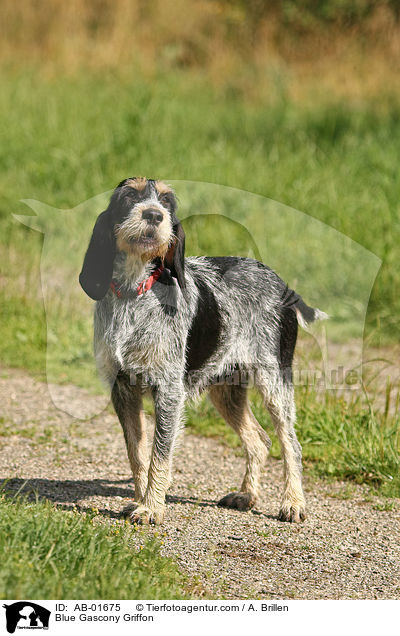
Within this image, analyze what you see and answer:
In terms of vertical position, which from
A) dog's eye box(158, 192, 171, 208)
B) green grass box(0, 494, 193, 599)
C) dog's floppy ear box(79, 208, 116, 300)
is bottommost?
green grass box(0, 494, 193, 599)

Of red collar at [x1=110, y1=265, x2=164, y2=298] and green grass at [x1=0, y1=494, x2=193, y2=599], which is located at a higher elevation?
red collar at [x1=110, y1=265, x2=164, y2=298]

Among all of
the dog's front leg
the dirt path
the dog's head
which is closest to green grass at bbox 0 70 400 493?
the dirt path

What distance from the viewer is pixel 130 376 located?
5.15 m

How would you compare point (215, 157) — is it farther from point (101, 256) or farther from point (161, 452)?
point (161, 452)

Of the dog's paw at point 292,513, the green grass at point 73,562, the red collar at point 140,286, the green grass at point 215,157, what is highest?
the green grass at point 215,157

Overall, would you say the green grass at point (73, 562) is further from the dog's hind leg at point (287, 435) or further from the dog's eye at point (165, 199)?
the dog's eye at point (165, 199)

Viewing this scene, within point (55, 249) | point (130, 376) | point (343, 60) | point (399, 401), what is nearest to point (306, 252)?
point (55, 249)

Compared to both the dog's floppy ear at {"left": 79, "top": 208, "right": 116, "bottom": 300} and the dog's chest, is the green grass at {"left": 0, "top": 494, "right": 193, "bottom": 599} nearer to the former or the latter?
the dog's chest

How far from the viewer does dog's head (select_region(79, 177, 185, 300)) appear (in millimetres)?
4785

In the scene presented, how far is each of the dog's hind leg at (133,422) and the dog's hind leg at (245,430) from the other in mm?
661

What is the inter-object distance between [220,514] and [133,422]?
79 cm

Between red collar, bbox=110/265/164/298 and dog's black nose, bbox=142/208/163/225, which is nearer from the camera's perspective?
dog's black nose, bbox=142/208/163/225

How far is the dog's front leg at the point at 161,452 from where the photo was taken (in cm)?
507
